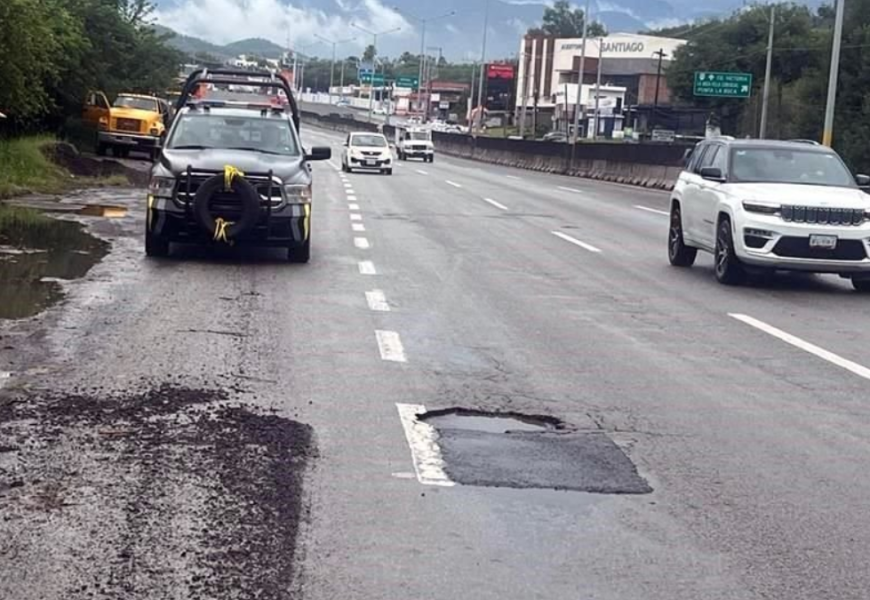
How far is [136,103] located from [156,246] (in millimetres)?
29196

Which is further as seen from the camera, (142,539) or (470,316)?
(470,316)

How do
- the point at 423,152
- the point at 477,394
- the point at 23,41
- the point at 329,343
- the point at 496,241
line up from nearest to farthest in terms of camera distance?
the point at 477,394
the point at 329,343
the point at 496,241
the point at 23,41
the point at 423,152

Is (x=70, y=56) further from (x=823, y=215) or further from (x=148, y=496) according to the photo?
(x=148, y=496)

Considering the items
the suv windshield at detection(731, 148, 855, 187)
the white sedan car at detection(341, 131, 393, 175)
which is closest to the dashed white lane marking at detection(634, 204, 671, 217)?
the suv windshield at detection(731, 148, 855, 187)

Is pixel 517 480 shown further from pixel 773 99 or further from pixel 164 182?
pixel 773 99

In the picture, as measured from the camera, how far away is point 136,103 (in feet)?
148

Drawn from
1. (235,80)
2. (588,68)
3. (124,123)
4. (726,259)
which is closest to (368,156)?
(124,123)

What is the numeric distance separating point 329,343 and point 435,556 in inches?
211

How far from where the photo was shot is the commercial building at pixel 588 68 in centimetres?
13488

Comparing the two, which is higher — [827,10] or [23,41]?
[827,10]

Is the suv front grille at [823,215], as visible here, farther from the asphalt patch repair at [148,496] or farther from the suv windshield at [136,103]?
the suv windshield at [136,103]

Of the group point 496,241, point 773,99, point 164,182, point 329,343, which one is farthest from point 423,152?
point 329,343

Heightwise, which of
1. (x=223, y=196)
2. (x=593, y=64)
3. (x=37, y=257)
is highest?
(x=593, y=64)

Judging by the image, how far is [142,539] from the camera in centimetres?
621
